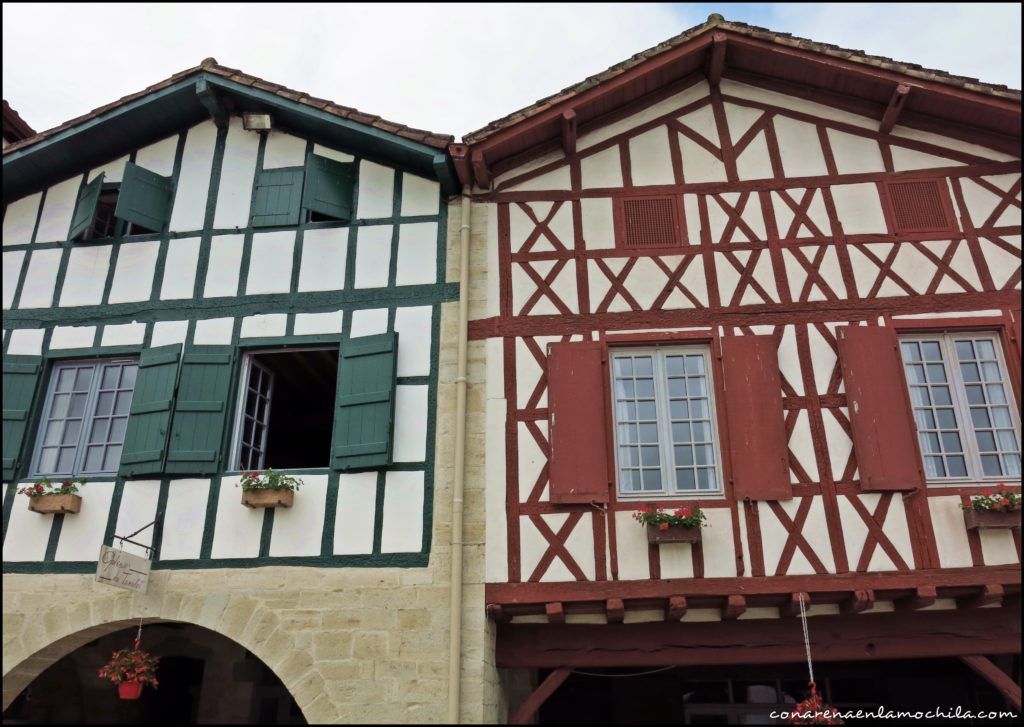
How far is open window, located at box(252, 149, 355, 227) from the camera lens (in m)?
8.30

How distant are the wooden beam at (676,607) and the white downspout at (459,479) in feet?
5.41

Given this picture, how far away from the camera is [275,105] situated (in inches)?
336

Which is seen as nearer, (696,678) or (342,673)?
(342,673)

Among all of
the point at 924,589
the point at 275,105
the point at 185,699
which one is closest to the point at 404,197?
the point at 275,105

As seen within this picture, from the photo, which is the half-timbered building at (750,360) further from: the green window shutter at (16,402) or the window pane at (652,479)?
the green window shutter at (16,402)

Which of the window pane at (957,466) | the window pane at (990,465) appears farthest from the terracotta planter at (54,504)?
the window pane at (990,465)

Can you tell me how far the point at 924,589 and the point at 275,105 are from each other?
7179mm

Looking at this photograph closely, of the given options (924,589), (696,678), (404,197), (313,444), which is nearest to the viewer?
(924,589)

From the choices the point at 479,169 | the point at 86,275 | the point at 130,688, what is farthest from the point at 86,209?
the point at 130,688

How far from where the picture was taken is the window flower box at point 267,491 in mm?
7148

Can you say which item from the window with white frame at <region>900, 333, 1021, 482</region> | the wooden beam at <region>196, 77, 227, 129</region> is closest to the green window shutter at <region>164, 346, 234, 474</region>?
the wooden beam at <region>196, 77, 227, 129</region>

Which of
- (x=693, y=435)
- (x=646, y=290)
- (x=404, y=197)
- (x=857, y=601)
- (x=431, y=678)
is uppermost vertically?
(x=404, y=197)

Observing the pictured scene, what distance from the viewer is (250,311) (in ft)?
Answer: 26.5

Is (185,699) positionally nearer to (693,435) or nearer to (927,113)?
(693,435)
